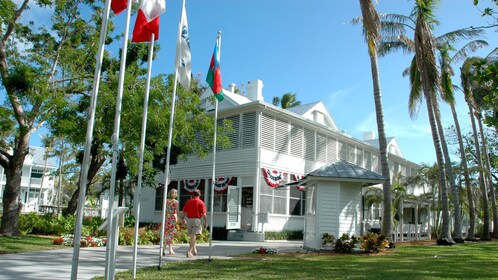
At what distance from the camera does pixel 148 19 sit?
7.64m

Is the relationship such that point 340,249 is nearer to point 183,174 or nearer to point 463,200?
point 183,174

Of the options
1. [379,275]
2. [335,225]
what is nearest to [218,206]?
[335,225]

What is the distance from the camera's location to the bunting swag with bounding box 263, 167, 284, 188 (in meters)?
20.6

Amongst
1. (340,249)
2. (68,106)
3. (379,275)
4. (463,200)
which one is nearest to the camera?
(379,275)

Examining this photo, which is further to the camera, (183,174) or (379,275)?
(183,174)

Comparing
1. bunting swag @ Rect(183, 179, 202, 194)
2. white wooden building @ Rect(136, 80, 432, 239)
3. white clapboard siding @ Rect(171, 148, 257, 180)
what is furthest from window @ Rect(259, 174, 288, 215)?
bunting swag @ Rect(183, 179, 202, 194)

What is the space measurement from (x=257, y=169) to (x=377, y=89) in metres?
6.39

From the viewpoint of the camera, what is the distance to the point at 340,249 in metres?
13.8

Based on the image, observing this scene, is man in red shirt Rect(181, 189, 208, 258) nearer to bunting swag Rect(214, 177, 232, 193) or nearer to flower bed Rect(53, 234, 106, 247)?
flower bed Rect(53, 234, 106, 247)

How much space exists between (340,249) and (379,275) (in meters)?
4.96

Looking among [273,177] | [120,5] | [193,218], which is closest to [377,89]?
[273,177]

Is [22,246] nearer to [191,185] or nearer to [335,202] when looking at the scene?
[335,202]

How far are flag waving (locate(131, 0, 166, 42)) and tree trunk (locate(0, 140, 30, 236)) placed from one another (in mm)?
9309

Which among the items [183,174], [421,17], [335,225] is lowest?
[335,225]
